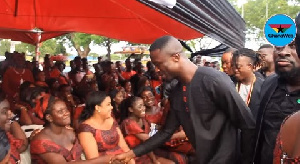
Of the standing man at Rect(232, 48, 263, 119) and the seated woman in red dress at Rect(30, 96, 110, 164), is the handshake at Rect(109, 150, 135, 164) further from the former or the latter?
the standing man at Rect(232, 48, 263, 119)

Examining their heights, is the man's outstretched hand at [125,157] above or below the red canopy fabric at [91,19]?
below

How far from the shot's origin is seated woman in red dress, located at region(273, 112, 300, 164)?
51.8 inches

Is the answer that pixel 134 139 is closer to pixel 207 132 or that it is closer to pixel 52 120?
pixel 52 120

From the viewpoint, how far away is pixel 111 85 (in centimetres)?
682

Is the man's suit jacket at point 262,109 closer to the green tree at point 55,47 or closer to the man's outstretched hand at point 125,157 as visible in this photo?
the man's outstretched hand at point 125,157

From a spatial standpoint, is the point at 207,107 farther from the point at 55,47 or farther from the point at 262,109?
the point at 55,47

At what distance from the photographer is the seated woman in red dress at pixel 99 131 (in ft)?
11.5

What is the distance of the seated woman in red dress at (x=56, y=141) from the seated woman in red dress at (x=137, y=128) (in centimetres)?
87

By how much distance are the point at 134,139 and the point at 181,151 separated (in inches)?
26.8

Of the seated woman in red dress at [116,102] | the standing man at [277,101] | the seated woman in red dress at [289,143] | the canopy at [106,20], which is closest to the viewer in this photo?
the seated woman in red dress at [289,143]

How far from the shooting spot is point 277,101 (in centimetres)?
271

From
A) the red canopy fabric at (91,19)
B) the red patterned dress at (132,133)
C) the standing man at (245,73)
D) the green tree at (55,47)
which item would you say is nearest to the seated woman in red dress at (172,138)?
the red patterned dress at (132,133)

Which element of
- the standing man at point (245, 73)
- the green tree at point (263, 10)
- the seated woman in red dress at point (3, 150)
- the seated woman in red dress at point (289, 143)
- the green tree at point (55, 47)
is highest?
the green tree at point (263, 10)

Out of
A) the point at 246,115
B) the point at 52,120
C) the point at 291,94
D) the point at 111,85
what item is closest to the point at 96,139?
the point at 52,120
